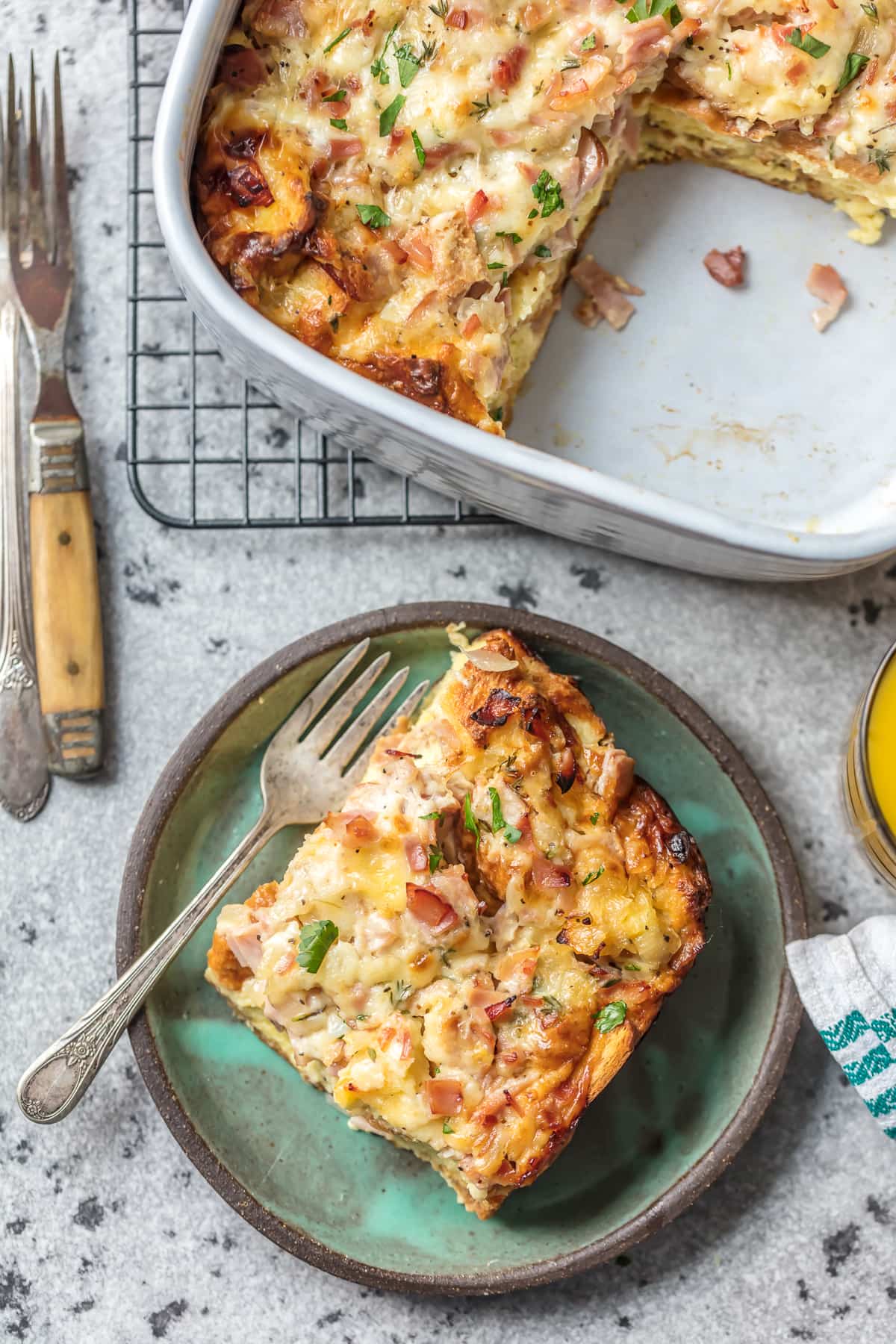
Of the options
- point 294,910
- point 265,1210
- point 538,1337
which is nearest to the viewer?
point 294,910

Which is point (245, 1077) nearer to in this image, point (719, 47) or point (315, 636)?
point (315, 636)

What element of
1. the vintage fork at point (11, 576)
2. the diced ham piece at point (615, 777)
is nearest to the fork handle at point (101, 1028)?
the vintage fork at point (11, 576)

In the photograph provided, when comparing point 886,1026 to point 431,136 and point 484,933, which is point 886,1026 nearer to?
point 484,933

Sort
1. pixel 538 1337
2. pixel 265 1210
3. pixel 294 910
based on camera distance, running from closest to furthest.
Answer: pixel 294 910
pixel 265 1210
pixel 538 1337

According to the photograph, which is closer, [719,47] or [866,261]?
[719,47]

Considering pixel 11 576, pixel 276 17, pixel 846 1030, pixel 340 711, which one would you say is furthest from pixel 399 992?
pixel 276 17

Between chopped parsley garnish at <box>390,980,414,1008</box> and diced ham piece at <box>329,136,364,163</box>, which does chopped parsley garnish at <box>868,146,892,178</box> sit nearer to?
diced ham piece at <box>329,136,364,163</box>

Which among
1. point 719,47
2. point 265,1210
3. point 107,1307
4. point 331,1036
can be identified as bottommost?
point 107,1307

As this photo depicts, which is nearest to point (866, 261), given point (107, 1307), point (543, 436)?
point (543, 436)

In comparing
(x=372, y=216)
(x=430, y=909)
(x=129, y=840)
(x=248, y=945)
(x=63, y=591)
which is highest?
(x=372, y=216)
